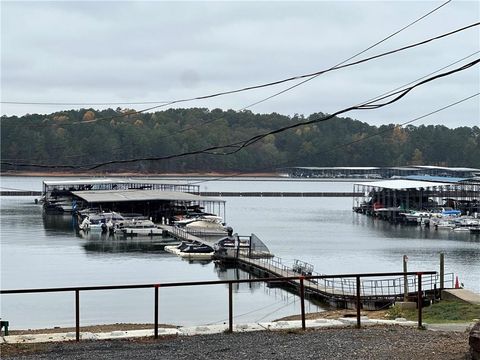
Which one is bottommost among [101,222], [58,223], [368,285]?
[368,285]

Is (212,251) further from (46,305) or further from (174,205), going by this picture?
(174,205)

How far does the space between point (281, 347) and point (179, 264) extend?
37.4 metres

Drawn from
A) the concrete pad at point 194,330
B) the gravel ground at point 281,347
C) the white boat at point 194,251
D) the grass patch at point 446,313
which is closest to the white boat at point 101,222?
the white boat at point 194,251

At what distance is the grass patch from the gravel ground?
3067 millimetres

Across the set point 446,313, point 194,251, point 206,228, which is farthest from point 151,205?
point 446,313

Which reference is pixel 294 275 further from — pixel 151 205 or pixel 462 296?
pixel 151 205

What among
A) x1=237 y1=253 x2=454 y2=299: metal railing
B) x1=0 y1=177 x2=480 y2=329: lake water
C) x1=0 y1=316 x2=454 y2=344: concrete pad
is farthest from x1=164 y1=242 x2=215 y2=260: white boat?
x1=0 y1=316 x2=454 y2=344: concrete pad

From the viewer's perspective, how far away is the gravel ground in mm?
11273

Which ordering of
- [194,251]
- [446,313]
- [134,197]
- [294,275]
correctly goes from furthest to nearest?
[134,197]
[194,251]
[294,275]
[446,313]

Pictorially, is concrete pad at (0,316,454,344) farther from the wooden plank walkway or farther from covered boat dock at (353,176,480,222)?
covered boat dock at (353,176,480,222)

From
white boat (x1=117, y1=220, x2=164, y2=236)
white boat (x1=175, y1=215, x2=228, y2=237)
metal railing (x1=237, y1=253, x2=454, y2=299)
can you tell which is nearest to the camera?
metal railing (x1=237, y1=253, x2=454, y2=299)

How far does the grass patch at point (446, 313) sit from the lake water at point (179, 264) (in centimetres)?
1079

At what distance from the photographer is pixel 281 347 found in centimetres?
1190

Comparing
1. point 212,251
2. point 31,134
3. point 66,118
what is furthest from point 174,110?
point 212,251
